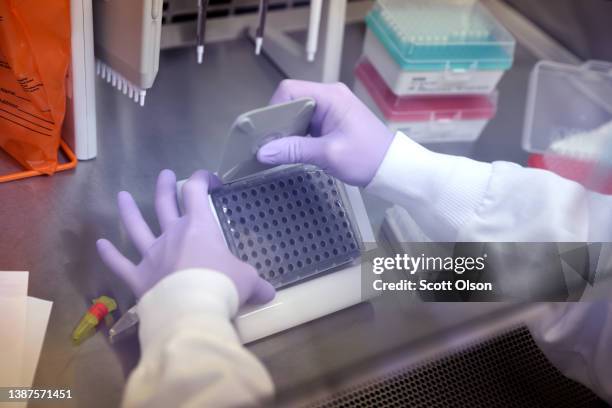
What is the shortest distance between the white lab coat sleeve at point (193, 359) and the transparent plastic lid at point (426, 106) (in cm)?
66

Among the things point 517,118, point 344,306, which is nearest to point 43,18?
point 344,306

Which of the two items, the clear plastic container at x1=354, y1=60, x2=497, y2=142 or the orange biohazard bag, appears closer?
the orange biohazard bag

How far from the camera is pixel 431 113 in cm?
125

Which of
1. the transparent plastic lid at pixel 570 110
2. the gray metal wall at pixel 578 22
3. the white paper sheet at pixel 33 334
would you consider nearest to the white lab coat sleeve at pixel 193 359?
the white paper sheet at pixel 33 334

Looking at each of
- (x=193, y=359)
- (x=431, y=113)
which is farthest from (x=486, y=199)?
(x=193, y=359)

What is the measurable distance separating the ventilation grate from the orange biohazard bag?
0.57m

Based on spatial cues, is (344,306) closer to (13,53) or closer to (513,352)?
(513,352)

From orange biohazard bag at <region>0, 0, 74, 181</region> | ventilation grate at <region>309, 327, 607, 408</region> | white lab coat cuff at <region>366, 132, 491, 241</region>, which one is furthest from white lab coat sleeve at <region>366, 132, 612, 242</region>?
orange biohazard bag at <region>0, 0, 74, 181</region>

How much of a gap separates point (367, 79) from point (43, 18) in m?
0.61

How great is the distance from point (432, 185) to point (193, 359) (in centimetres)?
48

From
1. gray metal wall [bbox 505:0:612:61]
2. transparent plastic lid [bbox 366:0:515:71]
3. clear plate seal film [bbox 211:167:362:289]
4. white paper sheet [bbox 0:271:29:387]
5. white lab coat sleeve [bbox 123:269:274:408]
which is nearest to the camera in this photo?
white lab coat sleeve [bbox 123:269:274:408]

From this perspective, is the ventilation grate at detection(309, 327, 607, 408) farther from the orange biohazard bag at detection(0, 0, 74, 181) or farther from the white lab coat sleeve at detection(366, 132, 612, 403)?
the orange biohazard bag at detection(0, 0, 74, 181)

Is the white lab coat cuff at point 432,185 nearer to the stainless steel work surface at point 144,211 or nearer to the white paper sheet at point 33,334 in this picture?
the stainless steel work surface at point 144,211

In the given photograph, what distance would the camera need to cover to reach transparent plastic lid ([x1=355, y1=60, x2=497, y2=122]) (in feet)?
4.06
